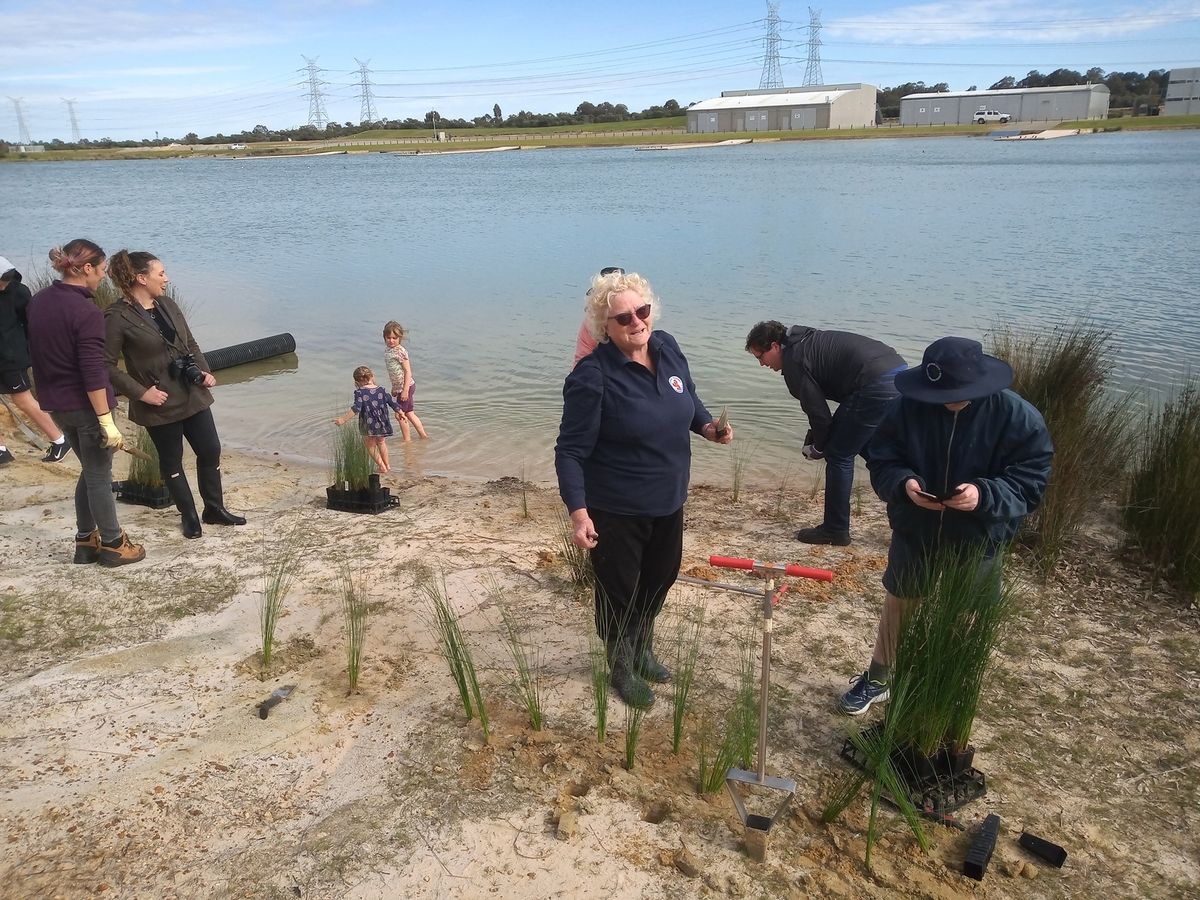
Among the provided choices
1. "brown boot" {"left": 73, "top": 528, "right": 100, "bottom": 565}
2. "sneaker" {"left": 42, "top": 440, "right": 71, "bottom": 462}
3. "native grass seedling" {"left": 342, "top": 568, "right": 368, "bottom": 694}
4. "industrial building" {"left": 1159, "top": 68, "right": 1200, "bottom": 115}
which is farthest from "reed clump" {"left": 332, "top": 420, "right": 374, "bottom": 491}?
"industrial building" {"left": 1159, "top": 68, "right": 1200, "bottom": 115}

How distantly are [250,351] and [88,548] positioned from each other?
831 centimetres

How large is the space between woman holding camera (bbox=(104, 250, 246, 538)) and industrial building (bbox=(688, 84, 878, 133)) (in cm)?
10617

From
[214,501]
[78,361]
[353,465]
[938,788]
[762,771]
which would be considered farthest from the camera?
[353,465]

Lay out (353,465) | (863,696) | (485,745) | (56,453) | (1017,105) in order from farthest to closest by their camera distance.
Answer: (1017,105), (56,453), (353,465), (863,696), (485,745)

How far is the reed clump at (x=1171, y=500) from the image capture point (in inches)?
189

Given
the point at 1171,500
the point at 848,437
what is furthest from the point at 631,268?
the point at 1171,500

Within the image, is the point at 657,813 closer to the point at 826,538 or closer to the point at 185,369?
the point at 826,538

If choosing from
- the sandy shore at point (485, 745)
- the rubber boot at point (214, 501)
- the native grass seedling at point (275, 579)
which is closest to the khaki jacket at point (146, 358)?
the rubber boot at point (214, 501)

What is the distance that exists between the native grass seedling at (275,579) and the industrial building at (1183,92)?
105765 mm

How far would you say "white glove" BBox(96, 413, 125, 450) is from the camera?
4.91 meters

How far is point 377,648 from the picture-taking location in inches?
170

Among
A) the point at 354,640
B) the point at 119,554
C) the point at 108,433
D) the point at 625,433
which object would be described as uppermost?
the point at 625,433

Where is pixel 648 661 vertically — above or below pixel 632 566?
below

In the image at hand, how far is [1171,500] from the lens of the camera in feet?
16.1
